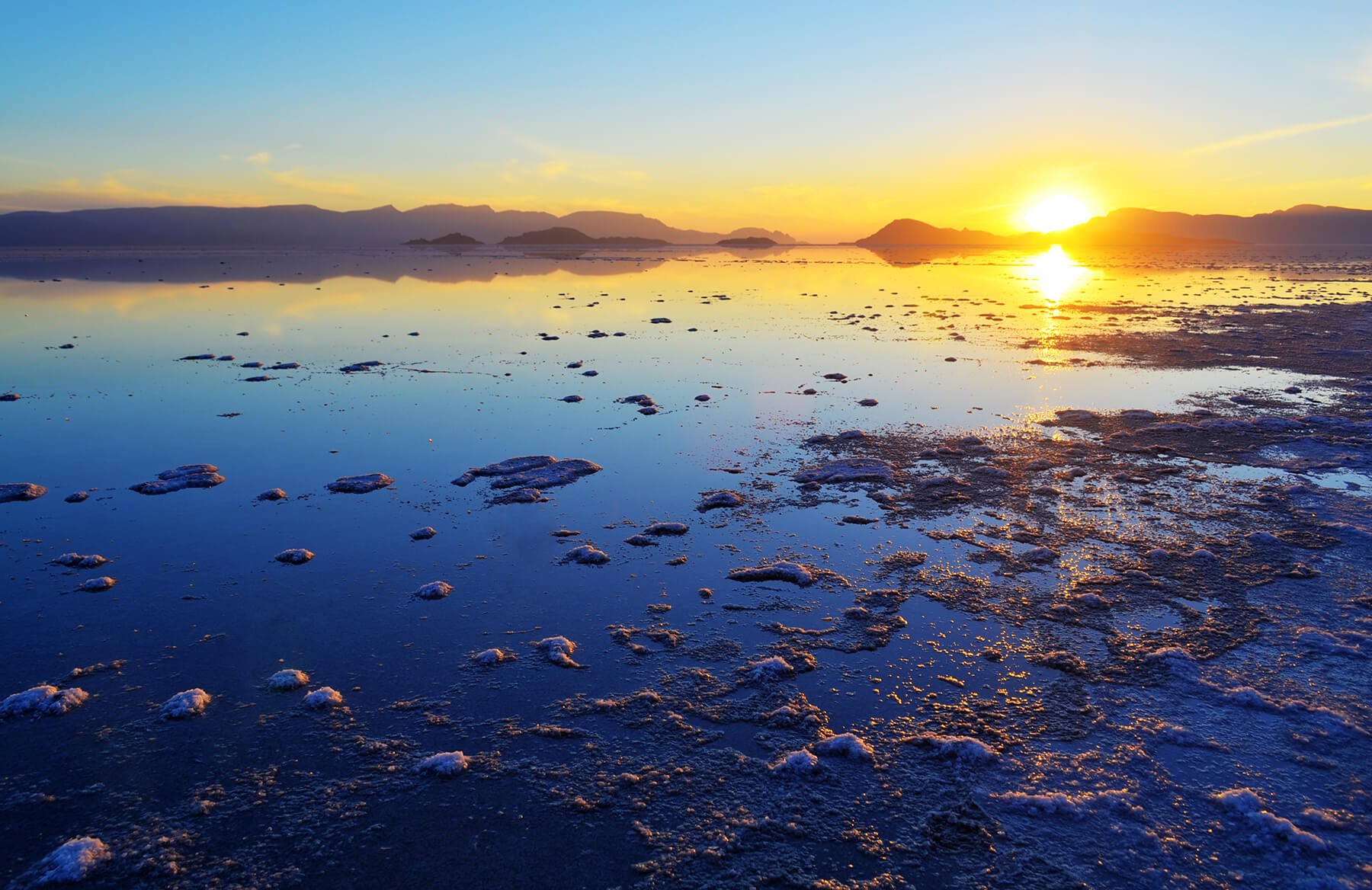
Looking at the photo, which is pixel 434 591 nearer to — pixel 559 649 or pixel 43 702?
pixel 559 649

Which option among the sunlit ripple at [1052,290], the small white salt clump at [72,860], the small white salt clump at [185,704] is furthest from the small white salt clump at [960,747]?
the sunlit ripple at [1052,290]

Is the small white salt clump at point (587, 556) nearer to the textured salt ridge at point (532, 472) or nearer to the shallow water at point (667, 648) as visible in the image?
the shallow water at point (667, 648)

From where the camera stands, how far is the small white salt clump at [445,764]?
4234 millimetres

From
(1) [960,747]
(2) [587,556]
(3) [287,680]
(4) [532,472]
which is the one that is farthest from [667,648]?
(4) [532,472]

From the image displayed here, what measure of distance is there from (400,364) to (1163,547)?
1528 centimetres

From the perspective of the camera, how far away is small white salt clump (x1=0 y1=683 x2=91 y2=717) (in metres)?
4.77

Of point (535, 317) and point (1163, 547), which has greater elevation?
point (535, 317)

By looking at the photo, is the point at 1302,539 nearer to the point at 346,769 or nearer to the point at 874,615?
the point at 874,615

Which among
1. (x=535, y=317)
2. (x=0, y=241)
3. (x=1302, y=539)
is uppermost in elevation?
(x=0, y=241)

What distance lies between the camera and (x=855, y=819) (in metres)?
3.91

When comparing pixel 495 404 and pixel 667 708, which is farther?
pixel 495 404

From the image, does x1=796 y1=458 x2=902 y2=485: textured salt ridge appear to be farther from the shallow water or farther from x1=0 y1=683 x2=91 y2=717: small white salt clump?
x1=0 y1=683 x2=91 y2=717: small white salt clump

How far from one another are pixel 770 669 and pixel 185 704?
397 cm

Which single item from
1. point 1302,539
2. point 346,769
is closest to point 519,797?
point 346,769
